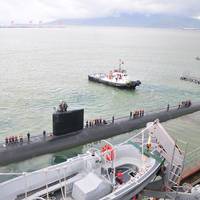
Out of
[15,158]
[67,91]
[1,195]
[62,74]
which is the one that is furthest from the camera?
[62,74]

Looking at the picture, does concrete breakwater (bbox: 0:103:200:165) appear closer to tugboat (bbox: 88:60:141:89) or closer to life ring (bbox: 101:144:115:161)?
life ring (bbox: 101:144:115:161)

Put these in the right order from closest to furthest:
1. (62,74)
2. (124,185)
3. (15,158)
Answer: (124,185) < (15,158) < (62,74)

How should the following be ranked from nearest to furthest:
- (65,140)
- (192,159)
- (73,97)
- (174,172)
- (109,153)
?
1. (109,153)
2. (174,172)
3. (192,159)
4. (65,140)
5. (73,97)

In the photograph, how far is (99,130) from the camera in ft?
69.2

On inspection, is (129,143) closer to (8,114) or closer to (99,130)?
(99,130)

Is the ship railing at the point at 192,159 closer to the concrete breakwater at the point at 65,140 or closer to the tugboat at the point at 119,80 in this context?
the concrete breakwater at the point at 65,140

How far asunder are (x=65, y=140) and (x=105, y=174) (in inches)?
256

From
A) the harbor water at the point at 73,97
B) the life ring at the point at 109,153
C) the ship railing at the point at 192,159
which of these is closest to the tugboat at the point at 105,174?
the life ring at the point at 109,153

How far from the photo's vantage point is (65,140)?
18.9 m

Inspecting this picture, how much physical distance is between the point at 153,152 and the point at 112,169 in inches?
87.4

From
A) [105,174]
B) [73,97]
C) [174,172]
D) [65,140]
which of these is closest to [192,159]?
[174,172]

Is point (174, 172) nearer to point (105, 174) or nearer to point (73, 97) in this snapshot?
point (105, 174)

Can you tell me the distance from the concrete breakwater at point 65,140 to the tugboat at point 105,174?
5.55 m

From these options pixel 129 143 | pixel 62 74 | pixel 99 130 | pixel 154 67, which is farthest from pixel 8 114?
pixel 154 67
